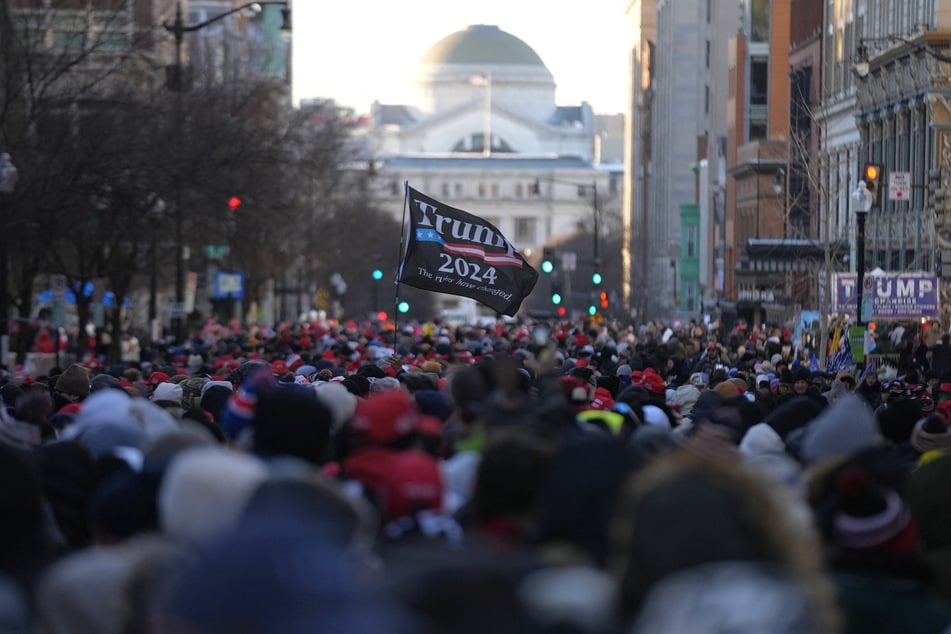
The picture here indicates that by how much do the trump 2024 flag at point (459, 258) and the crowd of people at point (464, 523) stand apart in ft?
28.7

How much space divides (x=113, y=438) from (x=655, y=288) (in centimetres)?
8793

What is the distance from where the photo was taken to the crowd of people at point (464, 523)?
14.8 feet

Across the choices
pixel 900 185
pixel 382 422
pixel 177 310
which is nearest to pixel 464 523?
pixel 382 422

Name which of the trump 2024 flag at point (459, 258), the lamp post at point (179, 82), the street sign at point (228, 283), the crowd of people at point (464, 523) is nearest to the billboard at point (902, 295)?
the lamp post at point (179, 82)

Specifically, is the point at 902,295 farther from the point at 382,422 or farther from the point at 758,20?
the point at 758,20

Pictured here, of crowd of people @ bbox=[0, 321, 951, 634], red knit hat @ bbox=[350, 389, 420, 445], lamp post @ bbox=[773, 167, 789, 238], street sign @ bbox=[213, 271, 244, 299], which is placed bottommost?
crowd of people @ bbox=[0, 321, 951, 634]

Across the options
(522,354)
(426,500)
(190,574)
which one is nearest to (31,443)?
(426,500)

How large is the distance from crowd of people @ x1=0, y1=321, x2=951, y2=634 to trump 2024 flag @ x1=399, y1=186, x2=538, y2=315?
874cm

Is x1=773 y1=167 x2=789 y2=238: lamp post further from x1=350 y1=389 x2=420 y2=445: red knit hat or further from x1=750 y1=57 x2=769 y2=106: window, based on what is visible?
x1=350 y1=389 x2=420 y2=445: red knit hat

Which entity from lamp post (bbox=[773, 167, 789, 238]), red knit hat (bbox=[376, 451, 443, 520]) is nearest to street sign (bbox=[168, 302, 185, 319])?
→ lamp post (bbox=[773, 167, 789, 238])

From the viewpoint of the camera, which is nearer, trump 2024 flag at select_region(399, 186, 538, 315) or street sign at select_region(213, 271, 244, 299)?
trump 2024 flag at select_region(399, 186, 538, 315)

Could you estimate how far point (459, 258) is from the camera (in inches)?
802

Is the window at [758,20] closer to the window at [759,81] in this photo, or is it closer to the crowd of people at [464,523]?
the window at [759,81]

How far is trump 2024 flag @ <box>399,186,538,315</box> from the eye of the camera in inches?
787
